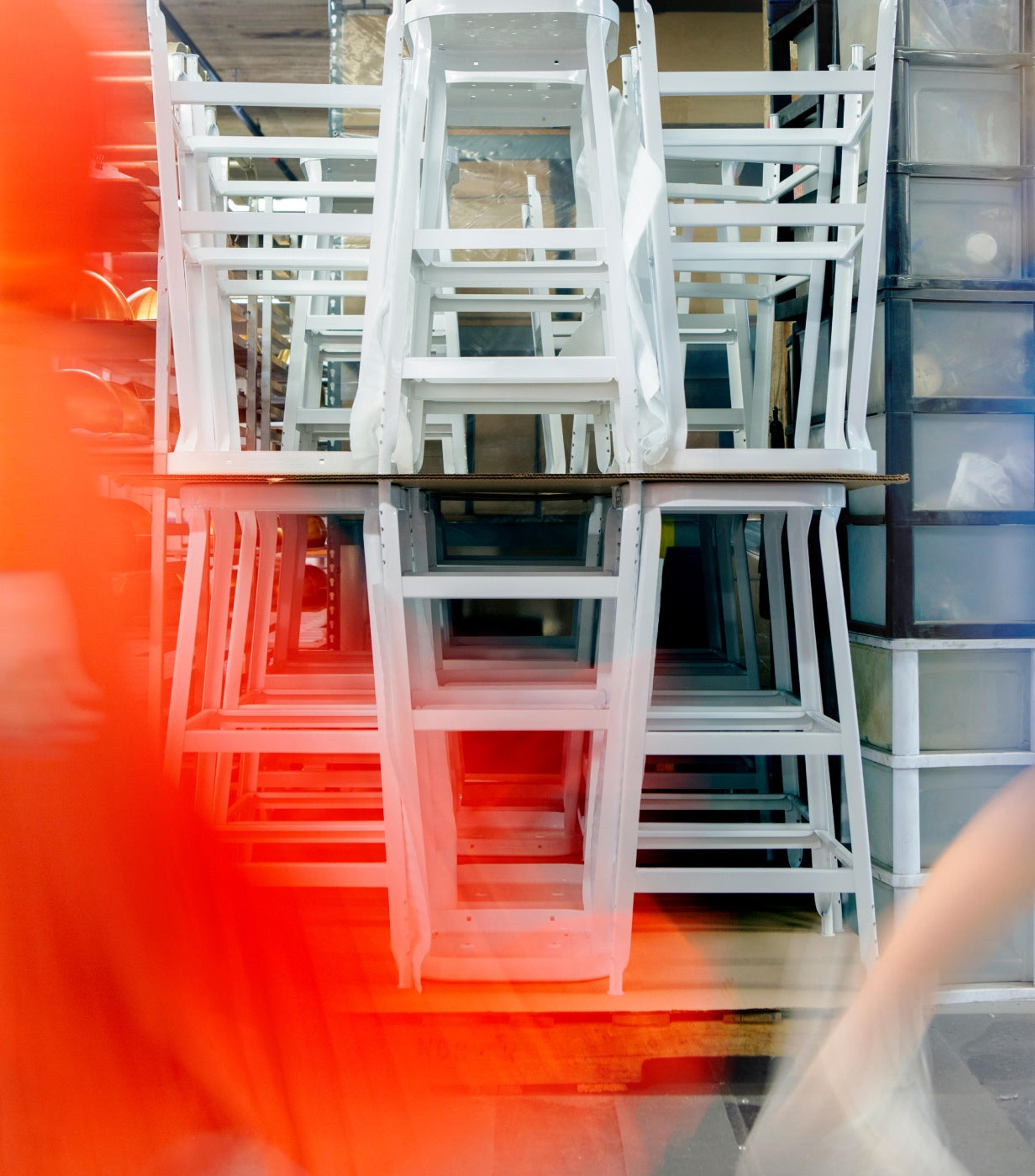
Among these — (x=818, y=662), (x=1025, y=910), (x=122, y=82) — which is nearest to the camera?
(x=122, y=82)

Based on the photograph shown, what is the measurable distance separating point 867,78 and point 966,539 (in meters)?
0.86

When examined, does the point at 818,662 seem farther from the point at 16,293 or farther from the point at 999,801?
the point at 16,293

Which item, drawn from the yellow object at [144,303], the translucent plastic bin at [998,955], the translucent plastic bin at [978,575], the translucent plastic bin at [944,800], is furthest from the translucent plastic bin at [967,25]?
the yellow object at [144,303]

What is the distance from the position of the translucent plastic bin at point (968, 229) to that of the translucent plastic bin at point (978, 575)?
508 millimetres

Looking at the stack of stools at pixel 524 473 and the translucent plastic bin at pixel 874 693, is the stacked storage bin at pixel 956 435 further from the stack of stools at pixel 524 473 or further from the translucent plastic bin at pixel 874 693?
the stack of stools at pixel 524 473

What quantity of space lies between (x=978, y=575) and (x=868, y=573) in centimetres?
20

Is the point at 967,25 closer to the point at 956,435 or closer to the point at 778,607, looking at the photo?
the point at 956,435

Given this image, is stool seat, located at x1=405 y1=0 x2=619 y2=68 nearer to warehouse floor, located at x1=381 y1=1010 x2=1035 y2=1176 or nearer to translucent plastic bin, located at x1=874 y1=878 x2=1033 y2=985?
translucent plastic bin, located at x1=874 y1=878 x2=1033 y2=985

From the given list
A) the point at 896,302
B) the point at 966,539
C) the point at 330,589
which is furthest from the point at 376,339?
the point at 330,589

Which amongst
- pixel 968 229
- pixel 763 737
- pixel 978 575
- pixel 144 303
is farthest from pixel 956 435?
pixel 144 303

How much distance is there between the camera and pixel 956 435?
1824mm

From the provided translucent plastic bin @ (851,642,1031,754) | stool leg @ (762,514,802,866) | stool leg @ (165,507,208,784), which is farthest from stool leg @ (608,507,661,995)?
stool leg @ (165,507,208,784)

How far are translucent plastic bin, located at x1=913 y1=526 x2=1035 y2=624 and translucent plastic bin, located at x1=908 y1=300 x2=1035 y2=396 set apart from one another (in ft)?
0.91

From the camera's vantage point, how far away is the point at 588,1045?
5.15ft
